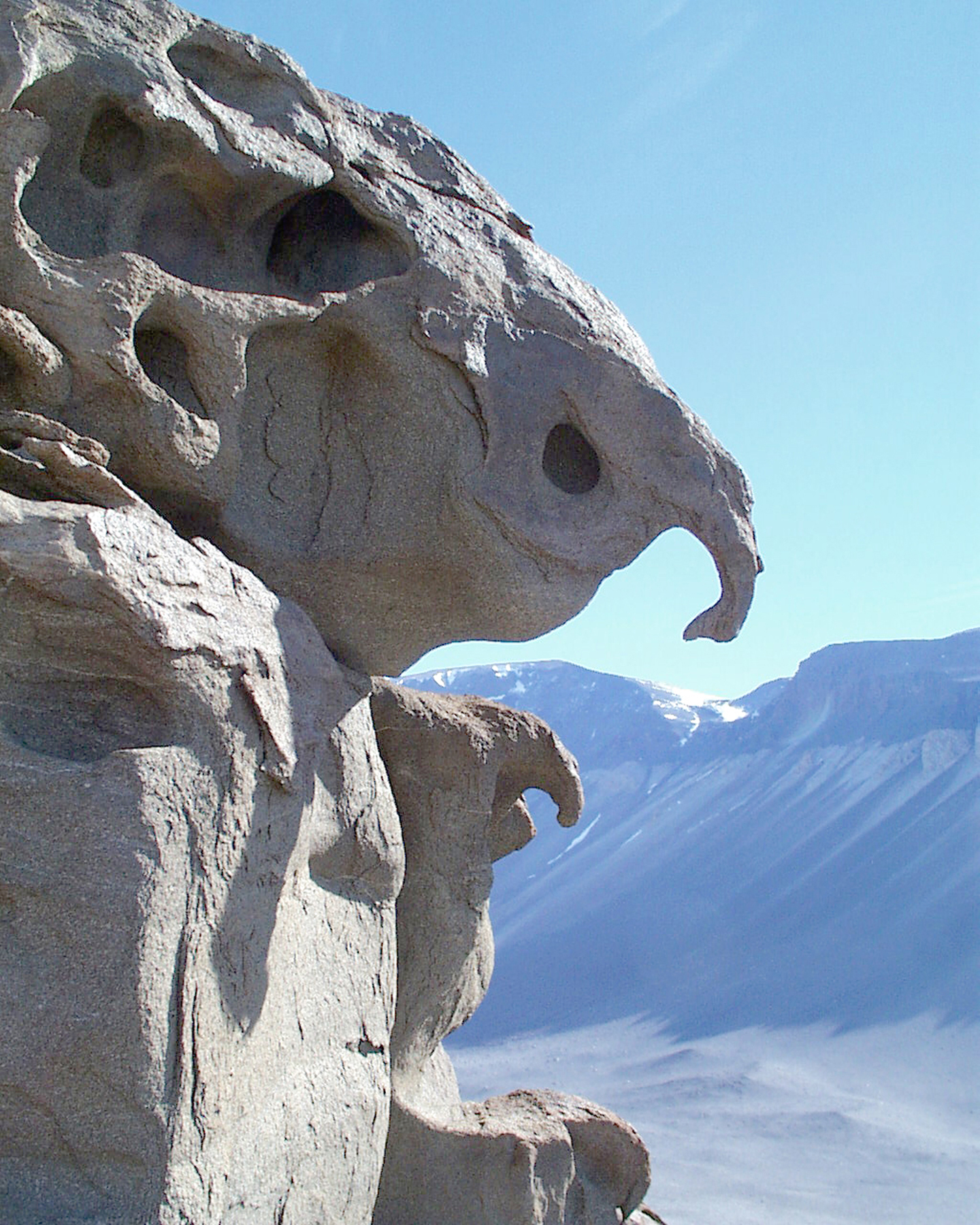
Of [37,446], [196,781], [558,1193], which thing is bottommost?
[558,1193]

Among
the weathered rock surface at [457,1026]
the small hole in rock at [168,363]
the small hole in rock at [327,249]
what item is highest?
the small hole in rock at [327,249]

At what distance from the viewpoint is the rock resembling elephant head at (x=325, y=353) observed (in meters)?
1.86

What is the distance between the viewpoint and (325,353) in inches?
85.0

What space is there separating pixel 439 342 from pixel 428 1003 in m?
1.33

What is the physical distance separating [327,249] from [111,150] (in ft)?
1.33

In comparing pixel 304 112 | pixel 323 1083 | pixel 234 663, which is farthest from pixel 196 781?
pixel 304 112

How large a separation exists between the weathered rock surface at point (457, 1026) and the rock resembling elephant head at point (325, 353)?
0.41m

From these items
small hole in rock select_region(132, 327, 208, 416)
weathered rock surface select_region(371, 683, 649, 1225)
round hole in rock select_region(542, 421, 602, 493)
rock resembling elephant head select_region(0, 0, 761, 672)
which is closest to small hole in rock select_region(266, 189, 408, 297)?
rock resembling elephant head select_region(0, 0, 761, 672)

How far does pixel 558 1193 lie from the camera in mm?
2520

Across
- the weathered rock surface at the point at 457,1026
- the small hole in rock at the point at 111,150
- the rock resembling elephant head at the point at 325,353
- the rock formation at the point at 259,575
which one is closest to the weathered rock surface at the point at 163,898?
the rock formation at the point at 259,575

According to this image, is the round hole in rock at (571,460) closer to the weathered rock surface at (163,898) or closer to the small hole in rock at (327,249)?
the small hole in rock at (327,249)

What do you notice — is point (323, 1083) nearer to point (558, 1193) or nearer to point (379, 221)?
point (558, 1193)

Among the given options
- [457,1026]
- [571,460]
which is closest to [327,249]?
[571,460]

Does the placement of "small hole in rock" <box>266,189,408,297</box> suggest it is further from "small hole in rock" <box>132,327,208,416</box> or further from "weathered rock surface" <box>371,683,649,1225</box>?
Result: "weathered rock surface" <box>371,683,649,1225</box>
